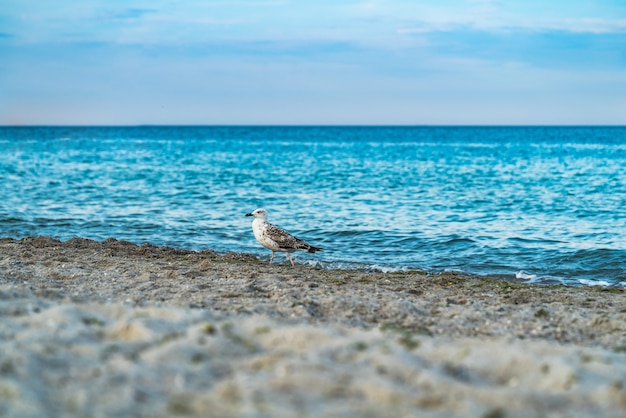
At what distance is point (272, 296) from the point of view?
32.2 feet

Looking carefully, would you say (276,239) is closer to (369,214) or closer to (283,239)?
(283,239)

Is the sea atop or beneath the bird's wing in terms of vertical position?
beneath

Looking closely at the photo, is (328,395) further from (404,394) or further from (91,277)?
(91,277)

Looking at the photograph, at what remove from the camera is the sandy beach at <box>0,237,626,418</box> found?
17.1 feet

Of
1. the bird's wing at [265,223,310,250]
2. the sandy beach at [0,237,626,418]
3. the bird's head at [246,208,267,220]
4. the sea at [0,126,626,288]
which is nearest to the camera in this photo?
the sandy beach at [0,237,626,418]

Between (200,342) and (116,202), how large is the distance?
64.3ft

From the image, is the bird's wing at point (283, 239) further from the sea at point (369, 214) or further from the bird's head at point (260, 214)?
the sea at point (369, 214)

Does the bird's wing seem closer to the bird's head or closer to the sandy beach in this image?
the bird's head

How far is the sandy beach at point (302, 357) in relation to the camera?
520 cm

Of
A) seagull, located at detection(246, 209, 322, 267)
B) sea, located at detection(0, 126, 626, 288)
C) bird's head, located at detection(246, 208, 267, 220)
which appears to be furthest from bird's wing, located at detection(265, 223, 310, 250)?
sea, located at detection(0, 126, 626, 288)

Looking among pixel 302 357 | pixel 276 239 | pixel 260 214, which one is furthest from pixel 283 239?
pixel 302 357

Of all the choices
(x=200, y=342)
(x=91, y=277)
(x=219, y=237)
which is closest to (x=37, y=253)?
(x=91, y=277)

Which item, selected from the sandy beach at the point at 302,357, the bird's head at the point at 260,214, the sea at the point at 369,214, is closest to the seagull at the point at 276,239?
the bird's head at the point at 260,214

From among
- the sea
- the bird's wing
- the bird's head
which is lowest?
the sea
